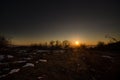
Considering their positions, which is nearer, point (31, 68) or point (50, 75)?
point (50, 75)

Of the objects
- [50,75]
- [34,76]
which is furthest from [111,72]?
[34,76]

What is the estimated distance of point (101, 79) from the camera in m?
7.95

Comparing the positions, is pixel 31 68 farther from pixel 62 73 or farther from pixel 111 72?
pixel 111 72

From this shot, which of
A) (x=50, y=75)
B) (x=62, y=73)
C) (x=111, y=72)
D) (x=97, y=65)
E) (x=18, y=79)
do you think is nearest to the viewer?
(x=18, y=79)

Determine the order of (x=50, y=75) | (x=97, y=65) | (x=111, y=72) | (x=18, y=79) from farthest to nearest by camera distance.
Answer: (x=97, y=65), (x=111, y=72), (x=50, y=75), (x=18, y=79)

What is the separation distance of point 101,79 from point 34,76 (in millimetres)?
4151

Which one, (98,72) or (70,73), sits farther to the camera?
(98,72)

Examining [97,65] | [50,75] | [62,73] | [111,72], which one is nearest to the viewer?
[50,75]

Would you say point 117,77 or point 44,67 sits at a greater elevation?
point 44,67

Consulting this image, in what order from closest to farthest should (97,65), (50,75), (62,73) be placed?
1. (50,75)
2. (62,73)
3. (97,65)

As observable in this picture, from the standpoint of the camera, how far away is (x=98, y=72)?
877 centimetres

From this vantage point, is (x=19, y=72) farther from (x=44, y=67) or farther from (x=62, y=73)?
(x=62, y=73)

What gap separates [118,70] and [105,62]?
5.67 ft

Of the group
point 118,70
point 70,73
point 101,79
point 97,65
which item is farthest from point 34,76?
point 118,70
